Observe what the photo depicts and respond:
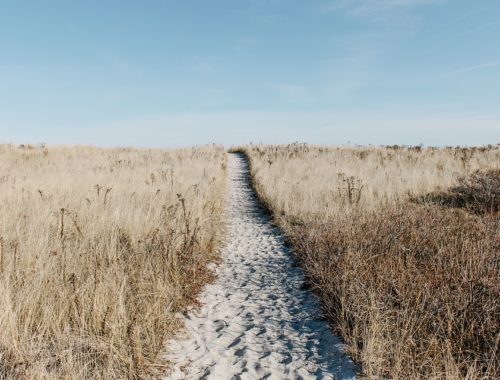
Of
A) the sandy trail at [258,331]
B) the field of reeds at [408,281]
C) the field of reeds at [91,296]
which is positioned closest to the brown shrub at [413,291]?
the field of reeds at [408,281]

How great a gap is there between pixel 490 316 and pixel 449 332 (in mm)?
520

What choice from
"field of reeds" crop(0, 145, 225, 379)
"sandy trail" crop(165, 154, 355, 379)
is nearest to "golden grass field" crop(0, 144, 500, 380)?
"field of reeds" crop(0, 145, 225, 379)

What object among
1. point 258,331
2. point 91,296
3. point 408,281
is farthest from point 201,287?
point 408,281

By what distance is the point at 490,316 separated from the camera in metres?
3.50

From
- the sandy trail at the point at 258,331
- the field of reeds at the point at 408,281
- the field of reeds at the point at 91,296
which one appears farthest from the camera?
the sandy trail at the point at 258,331

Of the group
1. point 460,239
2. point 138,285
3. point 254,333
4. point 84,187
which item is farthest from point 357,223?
point 84,187

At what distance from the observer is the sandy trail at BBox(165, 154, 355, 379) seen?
137 inches

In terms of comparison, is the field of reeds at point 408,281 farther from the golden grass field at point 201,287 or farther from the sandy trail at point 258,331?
A: the sandy trail at point 258,331

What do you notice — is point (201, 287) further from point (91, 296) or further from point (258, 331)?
point (91, 296)

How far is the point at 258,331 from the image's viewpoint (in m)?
4.29

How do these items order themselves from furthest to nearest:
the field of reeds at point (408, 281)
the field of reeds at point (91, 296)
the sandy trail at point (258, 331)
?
the sandy trail at point (258, 331), the field of reeds at point (408, 281), the field of reeds at point (91, 296)

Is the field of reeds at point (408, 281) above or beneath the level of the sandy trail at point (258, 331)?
above

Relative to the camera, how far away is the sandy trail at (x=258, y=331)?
348cm

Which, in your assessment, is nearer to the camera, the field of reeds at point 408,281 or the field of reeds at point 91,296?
the field of reeds at point 91,296
